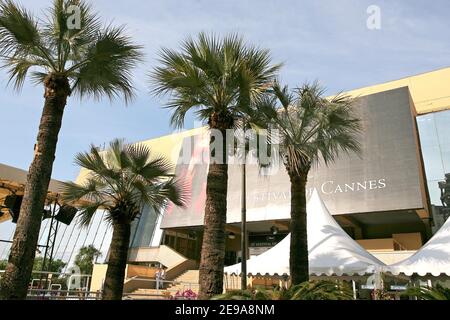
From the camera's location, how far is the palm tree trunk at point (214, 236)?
23.6ft

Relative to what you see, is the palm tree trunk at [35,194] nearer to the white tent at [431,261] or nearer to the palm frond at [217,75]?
the palm frond at [217,75]

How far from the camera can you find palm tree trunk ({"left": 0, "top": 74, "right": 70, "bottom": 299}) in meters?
6.23

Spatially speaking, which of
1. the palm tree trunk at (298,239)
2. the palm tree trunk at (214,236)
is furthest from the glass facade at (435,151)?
the palm tree trunk at (214,236)

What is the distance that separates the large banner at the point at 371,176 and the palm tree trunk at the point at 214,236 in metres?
14.7

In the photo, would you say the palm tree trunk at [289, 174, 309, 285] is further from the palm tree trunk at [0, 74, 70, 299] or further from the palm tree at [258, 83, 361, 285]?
the palm tree trunk at [0, 74, 70, 299]

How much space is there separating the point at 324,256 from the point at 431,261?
9.61 ft

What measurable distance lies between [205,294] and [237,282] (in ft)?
58.1

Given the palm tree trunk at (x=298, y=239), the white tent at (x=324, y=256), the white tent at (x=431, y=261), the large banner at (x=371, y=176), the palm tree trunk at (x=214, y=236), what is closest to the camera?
the palm tree trunk at (x=214, y=236)

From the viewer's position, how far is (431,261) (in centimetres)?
1047

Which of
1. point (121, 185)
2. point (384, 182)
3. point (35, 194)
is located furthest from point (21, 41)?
point (384, 182)

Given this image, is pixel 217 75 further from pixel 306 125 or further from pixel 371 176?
pixel 371 176

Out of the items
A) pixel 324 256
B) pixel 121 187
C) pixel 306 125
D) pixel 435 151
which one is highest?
pixel 435 151
